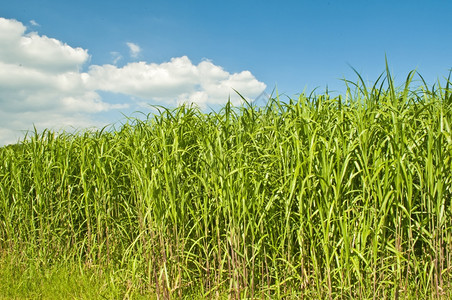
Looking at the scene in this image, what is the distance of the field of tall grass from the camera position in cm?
258

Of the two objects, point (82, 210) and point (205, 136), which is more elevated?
point (205, 136)

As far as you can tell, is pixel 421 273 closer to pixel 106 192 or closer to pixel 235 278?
pixel 235 278

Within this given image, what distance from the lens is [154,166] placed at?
3094 mm

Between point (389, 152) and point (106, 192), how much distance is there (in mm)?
2524

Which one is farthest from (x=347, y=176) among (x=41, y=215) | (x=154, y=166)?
(x=41, y=215)

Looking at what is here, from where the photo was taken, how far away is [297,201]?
2.87 meters

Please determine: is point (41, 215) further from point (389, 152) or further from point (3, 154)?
point (389, 152)

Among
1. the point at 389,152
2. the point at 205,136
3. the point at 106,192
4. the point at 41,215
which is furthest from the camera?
the point at 41,215

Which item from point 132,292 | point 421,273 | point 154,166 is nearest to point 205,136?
point 154,166

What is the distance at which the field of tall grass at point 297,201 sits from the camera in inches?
102

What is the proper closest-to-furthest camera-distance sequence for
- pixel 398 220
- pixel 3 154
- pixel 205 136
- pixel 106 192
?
1. pixel 398 220
2. pixel 205 136
3. pixel 106 192
4. pixel 3 154

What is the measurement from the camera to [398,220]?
101 inches

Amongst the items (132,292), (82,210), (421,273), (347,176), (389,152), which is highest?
(389,152)

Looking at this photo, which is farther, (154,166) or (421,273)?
(154,166)
